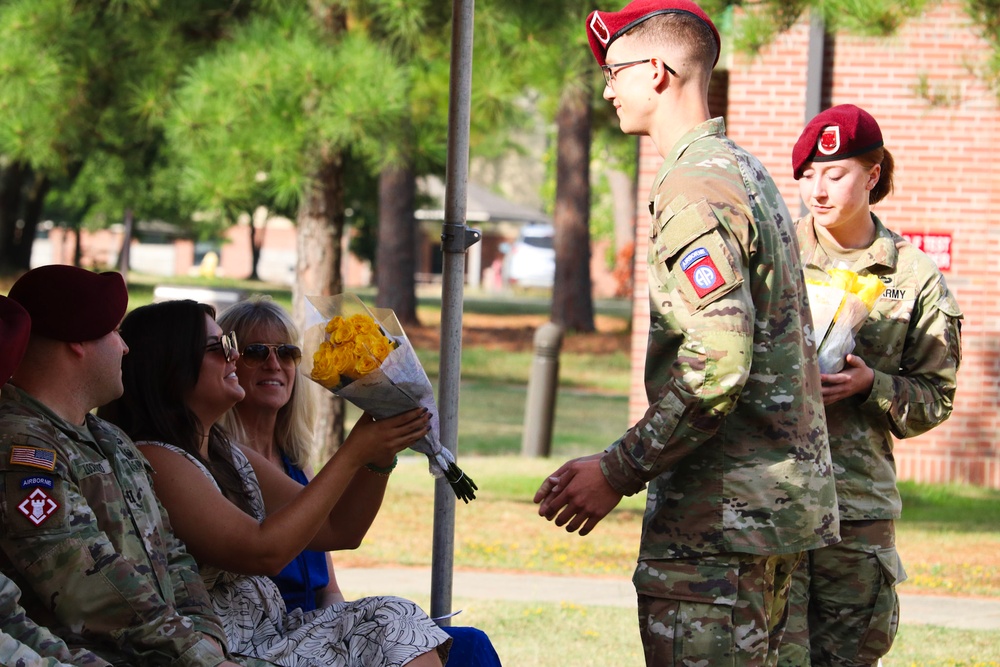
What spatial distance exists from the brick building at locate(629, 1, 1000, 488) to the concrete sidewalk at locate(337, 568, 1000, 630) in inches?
142

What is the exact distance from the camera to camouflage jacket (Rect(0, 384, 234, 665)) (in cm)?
253

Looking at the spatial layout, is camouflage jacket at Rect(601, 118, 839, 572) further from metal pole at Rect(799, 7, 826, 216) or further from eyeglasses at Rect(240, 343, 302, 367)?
metal pole at Rect(799, 7, 826, 216)

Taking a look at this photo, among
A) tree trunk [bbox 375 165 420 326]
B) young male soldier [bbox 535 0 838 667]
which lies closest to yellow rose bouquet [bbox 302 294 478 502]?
young male soldier [bbox 535 0 838 667]

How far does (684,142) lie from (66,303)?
4.64 feet

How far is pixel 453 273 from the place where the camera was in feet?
12.1

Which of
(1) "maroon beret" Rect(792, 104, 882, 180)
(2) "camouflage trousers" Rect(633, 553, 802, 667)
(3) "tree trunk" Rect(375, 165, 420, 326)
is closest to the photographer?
(2) "camouflage trousers" Rect(633, 553, 802, 667)

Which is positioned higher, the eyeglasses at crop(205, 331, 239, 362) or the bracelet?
the eyeglasses at crop(205, 331, 239, 362)

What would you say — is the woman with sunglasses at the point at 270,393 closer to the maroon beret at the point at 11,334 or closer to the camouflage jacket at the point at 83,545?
the camouflage jacket at the point at 83,545

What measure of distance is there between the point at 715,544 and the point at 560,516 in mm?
348

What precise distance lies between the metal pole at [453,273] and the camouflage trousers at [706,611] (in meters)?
0.92

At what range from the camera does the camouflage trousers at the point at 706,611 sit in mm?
2744

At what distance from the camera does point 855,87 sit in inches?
400

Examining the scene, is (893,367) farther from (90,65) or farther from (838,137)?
(90,65)

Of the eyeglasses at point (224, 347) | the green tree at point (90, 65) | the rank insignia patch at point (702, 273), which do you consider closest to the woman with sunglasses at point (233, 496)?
the eyeglasses at point (224, 347)
